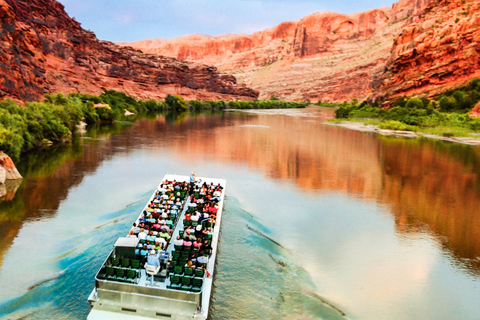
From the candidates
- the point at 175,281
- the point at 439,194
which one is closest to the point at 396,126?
the point at 439,194

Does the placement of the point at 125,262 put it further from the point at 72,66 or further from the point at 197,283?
the point at 72,66

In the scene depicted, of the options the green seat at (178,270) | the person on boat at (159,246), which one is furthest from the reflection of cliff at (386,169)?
the person on boat at (159,246)

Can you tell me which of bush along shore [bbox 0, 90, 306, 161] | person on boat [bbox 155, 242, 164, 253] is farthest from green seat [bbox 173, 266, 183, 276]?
bush along shore [bbox 0, 90, 306, 161]

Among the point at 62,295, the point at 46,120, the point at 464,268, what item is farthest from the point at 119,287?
the point at 46,120

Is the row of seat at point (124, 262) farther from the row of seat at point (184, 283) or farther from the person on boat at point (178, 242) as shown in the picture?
the person on boat at point (178, 242)

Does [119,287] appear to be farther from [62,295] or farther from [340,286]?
[340,286]

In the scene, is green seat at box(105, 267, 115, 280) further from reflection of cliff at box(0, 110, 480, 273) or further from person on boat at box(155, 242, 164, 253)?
reflection of cliff at box(0, 110, 480, 273)
